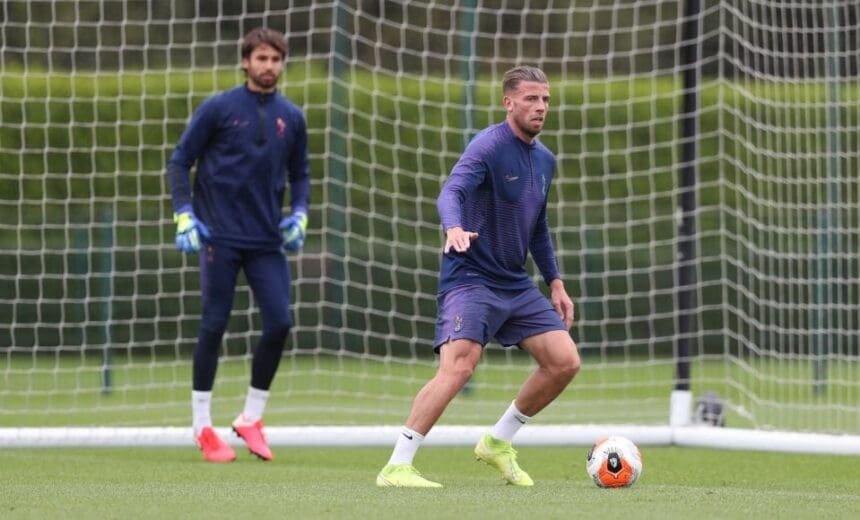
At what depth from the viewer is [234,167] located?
26.7ft

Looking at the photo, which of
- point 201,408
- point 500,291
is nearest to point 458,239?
point 500,291

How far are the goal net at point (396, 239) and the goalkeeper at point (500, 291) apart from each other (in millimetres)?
3451

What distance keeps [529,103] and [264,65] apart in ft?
6.11

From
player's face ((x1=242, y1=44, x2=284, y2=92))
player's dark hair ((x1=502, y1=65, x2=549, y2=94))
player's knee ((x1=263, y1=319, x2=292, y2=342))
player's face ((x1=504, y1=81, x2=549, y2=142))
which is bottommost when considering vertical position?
player's knee ((x1=263, y1=319, x2=292, y2=342))

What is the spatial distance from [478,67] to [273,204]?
29.3 ft

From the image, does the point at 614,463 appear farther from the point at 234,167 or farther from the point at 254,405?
the point at 234,167

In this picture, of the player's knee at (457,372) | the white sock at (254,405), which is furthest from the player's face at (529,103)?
the white sock at (254,405)

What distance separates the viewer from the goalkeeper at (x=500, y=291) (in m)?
6.54

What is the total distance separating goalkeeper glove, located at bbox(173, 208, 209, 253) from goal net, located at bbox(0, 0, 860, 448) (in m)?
2.38

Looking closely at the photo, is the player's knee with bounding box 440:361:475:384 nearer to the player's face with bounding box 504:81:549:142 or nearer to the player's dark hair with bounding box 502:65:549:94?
the player's face with bounding box 504:81:549:142

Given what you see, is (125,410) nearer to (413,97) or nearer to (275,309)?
(275,309)

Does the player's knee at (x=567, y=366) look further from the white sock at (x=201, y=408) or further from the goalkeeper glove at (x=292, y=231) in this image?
the white sock at (x=201, y=408)

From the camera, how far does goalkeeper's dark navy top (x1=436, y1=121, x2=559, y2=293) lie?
6.67 m

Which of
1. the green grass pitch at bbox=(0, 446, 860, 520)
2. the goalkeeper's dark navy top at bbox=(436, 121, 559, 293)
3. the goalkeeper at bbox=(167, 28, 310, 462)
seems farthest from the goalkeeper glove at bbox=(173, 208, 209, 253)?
the goalkeeper's dark navy top at bbox=(436, 121, 559, 293)
